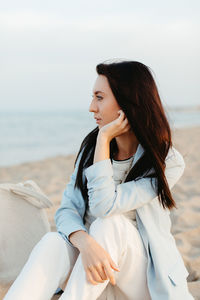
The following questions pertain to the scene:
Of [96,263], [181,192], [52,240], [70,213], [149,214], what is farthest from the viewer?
[181,192]

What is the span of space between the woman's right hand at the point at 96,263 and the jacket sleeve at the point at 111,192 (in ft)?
0.53

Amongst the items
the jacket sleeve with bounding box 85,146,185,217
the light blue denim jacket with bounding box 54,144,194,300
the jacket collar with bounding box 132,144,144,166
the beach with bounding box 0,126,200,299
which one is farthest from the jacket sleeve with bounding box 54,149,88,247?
the beach with bounding box 0,126,200,299

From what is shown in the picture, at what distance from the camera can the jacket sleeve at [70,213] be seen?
75.1 inches

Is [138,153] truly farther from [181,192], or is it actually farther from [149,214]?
[181,192]

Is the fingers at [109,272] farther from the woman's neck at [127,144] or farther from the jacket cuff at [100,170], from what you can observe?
the woman's neck at [127,144]

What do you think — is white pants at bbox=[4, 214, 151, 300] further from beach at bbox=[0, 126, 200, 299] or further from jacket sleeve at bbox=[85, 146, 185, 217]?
beach at bbox=[0, 126, 200, 299]

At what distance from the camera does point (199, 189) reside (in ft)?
15.9

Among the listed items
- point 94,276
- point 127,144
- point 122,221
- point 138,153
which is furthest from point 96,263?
point 127,144

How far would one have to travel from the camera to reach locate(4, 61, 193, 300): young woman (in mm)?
1676

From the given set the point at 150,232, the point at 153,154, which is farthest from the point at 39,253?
the point at 153,154

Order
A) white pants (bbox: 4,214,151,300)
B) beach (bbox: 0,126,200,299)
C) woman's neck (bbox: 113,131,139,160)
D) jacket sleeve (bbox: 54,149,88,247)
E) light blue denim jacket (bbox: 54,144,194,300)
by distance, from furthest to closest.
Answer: beach (bbox: 0,126,200,299) → woman's neck (bbox: 113,131,139,160) → jacket sleeve (bbox: 54,149,88,247) → light blue denim jacket (bbox: 54,144,194,300) → white pants (bbox: 4,214,151,300)

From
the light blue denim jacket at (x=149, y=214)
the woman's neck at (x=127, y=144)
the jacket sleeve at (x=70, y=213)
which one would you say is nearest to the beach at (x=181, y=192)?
the woman's neck at (x=127, y=144)

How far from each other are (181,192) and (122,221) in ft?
9.91

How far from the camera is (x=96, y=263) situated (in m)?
1.64
